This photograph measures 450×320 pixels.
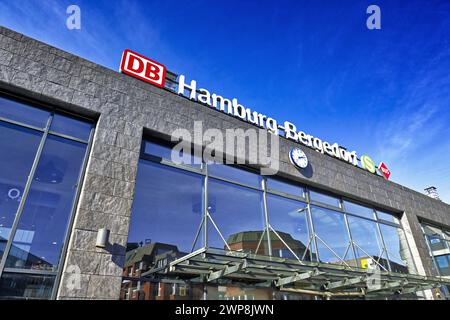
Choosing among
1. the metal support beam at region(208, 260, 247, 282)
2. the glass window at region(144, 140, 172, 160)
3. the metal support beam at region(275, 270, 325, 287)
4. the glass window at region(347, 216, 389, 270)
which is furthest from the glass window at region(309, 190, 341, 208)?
the glass window at region(144, 140, 172, 160)

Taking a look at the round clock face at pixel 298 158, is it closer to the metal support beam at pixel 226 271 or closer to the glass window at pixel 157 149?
the glass window at pixel 157 149

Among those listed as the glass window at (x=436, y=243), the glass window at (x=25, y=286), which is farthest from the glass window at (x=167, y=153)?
the glass window at (x=436, y=243)

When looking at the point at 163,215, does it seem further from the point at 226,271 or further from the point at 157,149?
the point at 226,271

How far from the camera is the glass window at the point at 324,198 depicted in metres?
9.57

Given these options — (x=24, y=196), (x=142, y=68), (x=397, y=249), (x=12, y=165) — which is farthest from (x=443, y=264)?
(x=12, y=165)

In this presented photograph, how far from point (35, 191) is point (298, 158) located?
701 cm

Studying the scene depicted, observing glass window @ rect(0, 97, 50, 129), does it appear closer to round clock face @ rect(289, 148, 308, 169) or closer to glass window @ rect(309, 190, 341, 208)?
round clock face @ rect(289, 148, 308, 169)

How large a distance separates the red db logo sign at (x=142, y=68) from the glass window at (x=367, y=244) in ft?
24.4

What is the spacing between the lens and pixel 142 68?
7.63 metres

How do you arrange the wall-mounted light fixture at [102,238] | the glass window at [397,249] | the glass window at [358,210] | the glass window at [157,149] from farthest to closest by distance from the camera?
1. the glass window at [397,249]
2. the glass window at [358,210]
3. the glass window at [157,149]
4. the wall-mounted light fixture at [102,238]

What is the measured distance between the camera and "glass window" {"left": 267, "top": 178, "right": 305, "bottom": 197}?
8.76 m

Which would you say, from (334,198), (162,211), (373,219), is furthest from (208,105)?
(373,219)

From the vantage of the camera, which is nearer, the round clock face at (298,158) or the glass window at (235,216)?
the glass window at (235,216)

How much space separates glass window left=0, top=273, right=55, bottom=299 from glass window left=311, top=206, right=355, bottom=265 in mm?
6613
